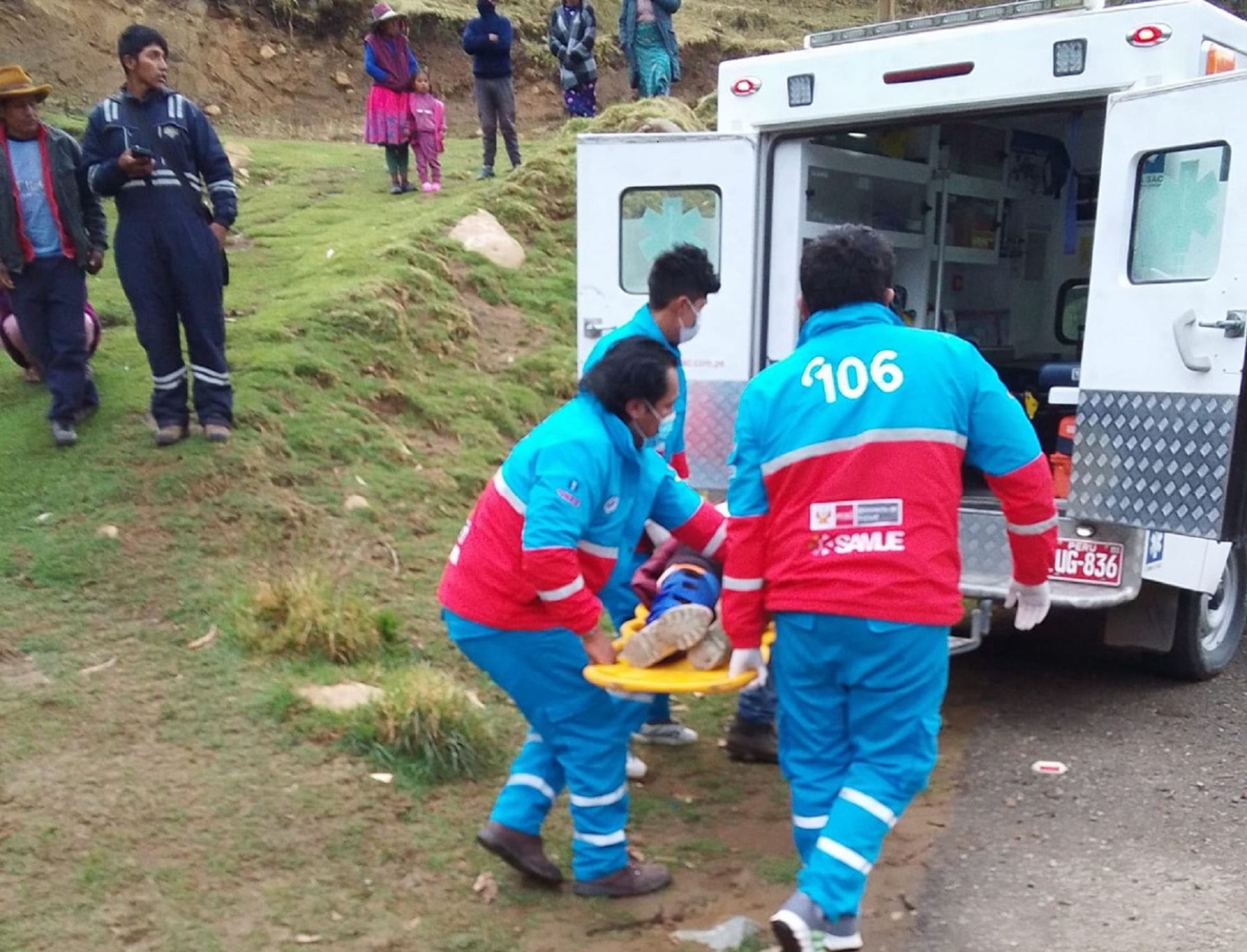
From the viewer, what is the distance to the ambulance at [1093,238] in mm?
4512

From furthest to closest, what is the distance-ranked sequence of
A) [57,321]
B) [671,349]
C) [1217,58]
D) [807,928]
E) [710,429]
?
[57,321] < [710,429] < [1217,58] < [671,349] < [807,928]

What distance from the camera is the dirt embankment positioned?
1644cm

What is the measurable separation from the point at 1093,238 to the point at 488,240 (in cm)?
556

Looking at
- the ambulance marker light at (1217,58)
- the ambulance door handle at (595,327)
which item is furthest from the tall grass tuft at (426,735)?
the ambulance marker light at (1217,58)

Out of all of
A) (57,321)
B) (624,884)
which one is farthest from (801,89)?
(57,321)

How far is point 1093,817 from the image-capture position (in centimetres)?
429

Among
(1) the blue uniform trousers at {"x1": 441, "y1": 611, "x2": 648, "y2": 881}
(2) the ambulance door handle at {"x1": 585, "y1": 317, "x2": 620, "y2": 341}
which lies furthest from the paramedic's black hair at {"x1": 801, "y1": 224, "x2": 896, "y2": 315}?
(2) the ambulance door handle at {"x1": 585, "y1": 317, "x2": 620, "y2": 341}

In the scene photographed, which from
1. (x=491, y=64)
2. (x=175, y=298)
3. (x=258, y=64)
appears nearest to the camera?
(x=175, y=298)

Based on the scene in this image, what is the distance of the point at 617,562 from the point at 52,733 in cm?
212

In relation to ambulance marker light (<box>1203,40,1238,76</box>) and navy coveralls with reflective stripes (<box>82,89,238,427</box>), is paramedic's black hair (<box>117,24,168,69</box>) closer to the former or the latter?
navy coveralls with reflective stripes (<box>82,89,238,427</box>)

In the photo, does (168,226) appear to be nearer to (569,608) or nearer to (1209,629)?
(569,608)

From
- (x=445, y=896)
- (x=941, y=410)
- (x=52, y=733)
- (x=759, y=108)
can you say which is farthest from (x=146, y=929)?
(x=759, y=108)

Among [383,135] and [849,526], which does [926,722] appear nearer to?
[849,526]

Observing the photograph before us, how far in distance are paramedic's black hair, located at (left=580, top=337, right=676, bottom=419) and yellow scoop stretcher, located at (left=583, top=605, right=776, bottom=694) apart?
0.66 meters
